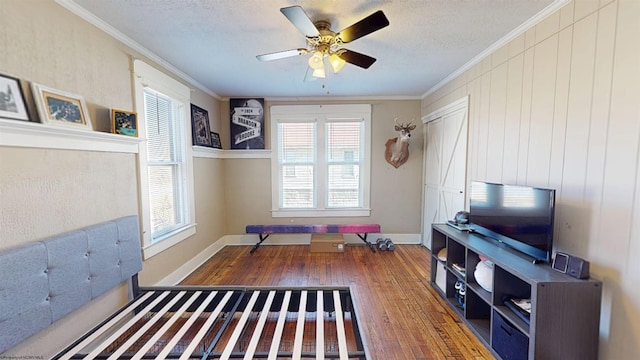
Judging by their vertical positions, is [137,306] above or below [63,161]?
below

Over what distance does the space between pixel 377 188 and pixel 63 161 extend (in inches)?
156

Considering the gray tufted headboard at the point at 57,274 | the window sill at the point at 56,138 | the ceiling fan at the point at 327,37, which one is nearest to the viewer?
the gray tufted headboard at the point at 57,274

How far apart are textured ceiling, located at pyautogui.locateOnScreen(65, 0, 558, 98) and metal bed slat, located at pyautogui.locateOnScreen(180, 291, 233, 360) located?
219 centimetres

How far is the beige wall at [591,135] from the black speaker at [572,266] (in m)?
0.13

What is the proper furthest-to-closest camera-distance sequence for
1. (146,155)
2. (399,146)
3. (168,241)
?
(399,146)
(168,241)
(146,155)

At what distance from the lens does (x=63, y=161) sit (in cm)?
175

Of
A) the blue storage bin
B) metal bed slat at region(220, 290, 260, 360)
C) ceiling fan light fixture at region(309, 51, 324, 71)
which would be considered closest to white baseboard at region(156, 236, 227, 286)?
metal bed slat at region(220, 290, 260, 360)

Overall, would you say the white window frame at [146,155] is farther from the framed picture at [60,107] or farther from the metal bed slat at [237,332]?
A: the metal bed slat at [237,332]

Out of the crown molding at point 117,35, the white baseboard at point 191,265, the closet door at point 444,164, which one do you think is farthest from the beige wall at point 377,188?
the crown molding at point 117,35

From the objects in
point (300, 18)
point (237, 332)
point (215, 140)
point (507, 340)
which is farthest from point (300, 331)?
point (215, 140)

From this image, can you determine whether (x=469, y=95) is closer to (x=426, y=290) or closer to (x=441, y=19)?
(x=441, y=19)

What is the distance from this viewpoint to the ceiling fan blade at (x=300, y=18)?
5.08 feet

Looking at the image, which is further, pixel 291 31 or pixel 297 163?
pixel 297 163

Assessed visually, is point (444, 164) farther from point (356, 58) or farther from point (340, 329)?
point (340, 329)
